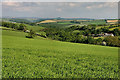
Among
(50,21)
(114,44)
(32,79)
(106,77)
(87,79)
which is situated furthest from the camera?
(50,21)

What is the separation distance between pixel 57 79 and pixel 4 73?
3.31 meters

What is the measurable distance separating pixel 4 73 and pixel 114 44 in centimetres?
4893

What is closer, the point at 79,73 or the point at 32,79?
the point at 32,79

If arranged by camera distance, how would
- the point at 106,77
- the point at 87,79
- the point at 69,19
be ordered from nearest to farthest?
the point at 87,79 < the point at 106,77 < the point at 69,19

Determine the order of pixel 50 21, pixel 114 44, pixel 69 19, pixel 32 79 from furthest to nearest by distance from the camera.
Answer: pixel 69 19 < pixel 50 21 < pixel 114 44 < pixel 32 79

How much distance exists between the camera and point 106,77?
6.98m

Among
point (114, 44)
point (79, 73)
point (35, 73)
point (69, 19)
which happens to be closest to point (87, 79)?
point (79, 73)

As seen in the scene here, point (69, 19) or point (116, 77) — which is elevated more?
point (69, 19)

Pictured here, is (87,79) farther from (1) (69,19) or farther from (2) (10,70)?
(1) (69,19)

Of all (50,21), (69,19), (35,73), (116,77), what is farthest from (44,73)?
(69,19)

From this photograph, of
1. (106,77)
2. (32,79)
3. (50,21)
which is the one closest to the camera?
(32,79)

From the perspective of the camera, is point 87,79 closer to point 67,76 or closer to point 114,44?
point 67,76

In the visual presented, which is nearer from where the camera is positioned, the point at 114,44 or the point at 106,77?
the point at 106,77

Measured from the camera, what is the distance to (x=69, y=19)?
148 m
